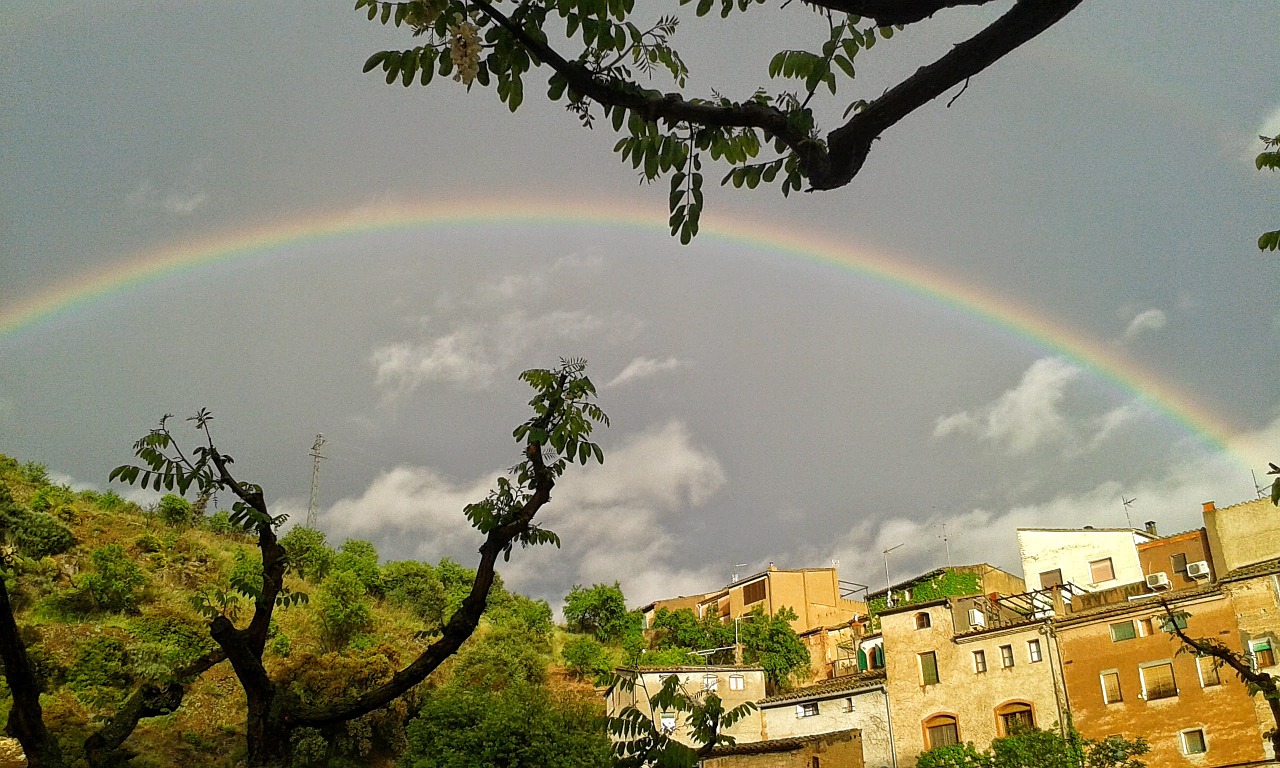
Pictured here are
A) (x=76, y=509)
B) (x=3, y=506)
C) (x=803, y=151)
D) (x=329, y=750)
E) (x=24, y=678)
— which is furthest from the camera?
(x=76, y=509)

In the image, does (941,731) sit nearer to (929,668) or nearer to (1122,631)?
(929,668)

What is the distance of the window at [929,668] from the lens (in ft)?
126

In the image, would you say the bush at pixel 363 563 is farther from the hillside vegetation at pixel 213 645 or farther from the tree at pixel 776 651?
the tree at pixel 776 651

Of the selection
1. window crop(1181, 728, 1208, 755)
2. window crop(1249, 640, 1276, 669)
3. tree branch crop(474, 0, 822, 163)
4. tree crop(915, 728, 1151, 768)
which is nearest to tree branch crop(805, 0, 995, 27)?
tree branch crop(474, 0, 822, 163)

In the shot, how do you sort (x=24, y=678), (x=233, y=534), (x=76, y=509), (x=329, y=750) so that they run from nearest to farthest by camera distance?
(x=24, y=678) → (x=329, y=750) → (x=76, y=509) → (x=233, y=534)

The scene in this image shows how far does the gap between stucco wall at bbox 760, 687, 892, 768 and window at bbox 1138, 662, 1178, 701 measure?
9.80m

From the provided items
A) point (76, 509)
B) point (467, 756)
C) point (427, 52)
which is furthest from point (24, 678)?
point (76, 509)

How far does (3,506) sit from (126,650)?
1006 cm

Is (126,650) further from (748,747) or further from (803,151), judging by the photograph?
(803,151)

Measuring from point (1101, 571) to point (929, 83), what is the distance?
51.3 metres

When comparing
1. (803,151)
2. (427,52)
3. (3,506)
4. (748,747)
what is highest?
(3,506)

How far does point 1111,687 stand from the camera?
34.5m

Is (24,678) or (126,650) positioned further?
(126,650)

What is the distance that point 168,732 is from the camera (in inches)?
1238
